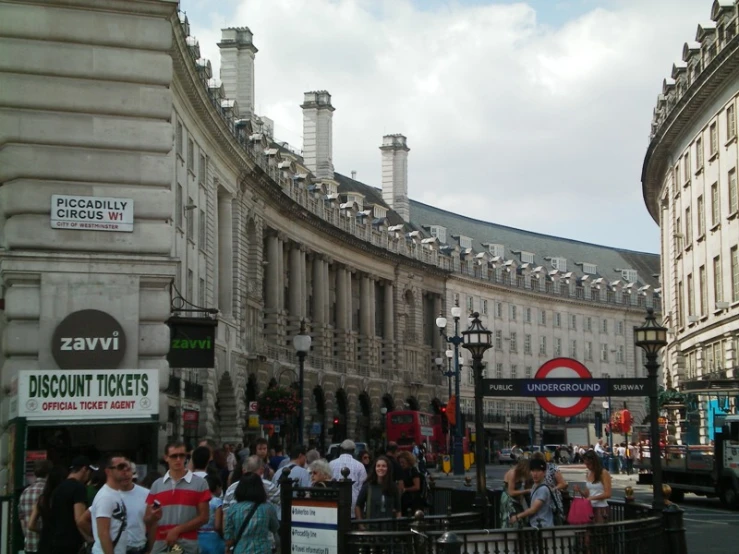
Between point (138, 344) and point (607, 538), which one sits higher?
point (138, 344)

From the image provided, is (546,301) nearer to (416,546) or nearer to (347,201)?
(347,201)

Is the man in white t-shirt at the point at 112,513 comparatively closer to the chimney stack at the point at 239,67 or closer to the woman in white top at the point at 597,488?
the woman in white top at the point at 597,488

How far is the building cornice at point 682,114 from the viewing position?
5172 centimetres

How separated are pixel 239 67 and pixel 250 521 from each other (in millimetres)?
58938

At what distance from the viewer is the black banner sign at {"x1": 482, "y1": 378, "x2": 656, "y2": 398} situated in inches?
727

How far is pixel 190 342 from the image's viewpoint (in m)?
28.2

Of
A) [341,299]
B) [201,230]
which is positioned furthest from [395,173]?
[201,230]

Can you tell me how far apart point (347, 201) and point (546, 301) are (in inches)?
1395

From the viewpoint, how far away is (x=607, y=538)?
14641 millimetres

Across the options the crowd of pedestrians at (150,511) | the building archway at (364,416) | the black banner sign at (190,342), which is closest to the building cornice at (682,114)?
the building archway at (364,416)

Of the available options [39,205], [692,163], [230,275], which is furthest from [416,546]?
[692,163]

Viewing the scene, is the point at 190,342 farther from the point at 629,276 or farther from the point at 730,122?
the point at 629,276

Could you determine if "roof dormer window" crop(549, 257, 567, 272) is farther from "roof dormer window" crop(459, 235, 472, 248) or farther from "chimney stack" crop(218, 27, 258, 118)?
"chimney stack" crop(218, 27, 258, 118)

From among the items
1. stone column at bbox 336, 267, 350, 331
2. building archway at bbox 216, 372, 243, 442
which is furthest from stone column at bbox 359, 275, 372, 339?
building archway at bbox 216, 372, 243, 442
